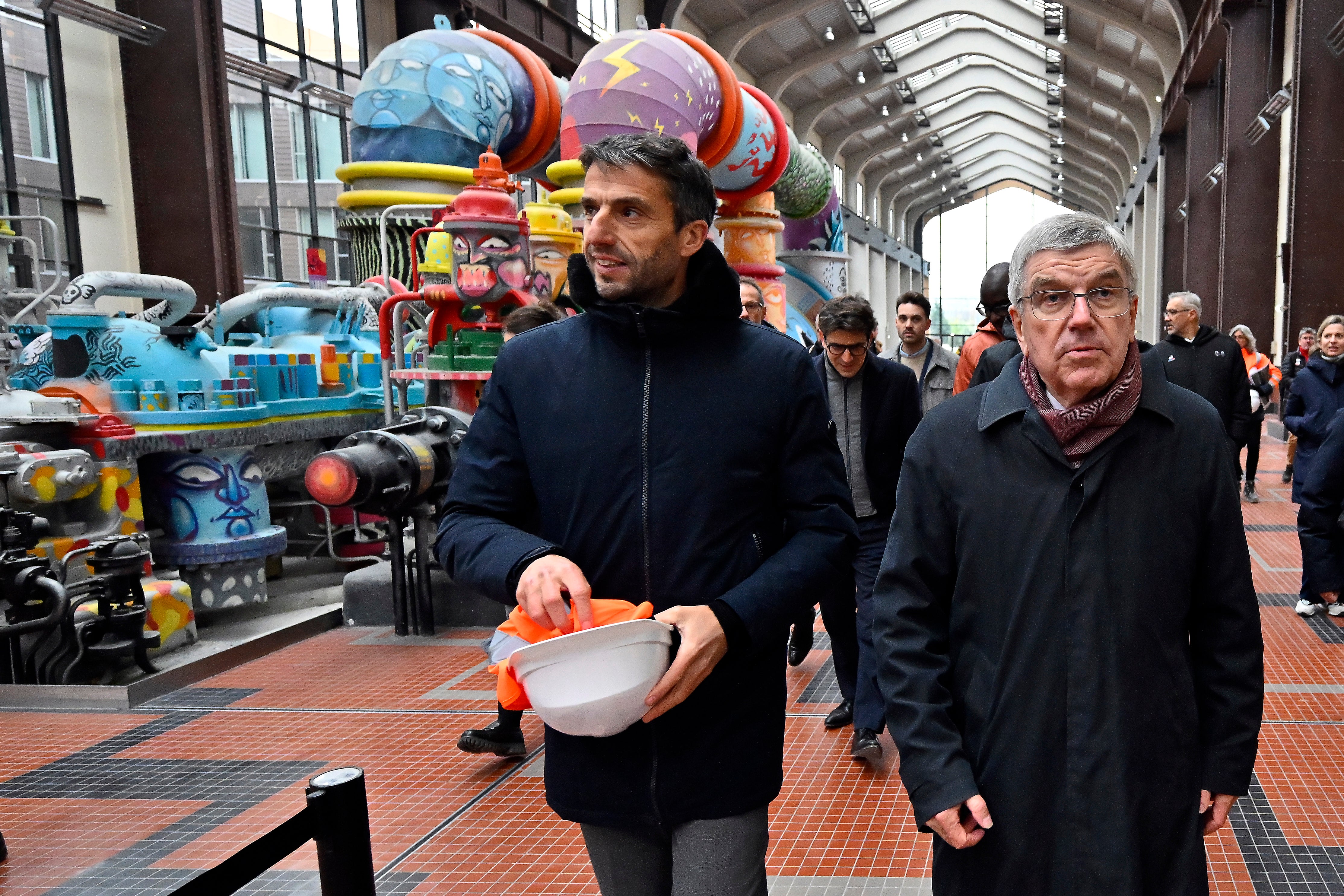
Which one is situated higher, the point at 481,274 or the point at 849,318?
the point at 481,274

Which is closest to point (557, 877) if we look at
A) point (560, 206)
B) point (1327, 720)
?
point (1327, 720)

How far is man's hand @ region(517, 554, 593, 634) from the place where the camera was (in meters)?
1.49

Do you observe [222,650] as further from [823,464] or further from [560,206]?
[823,464]

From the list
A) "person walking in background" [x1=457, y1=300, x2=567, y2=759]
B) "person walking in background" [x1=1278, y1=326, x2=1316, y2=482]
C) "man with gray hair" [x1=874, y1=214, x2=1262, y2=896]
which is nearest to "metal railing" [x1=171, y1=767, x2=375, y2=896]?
"man with gray hair" [x1=874, y1=214, x2=1262, y2=896]

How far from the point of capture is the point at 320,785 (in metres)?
1.55

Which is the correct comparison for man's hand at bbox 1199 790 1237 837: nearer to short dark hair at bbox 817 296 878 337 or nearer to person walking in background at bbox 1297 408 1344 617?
short dark hair at bbox 817 296 878 337

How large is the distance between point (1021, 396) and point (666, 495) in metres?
0.55

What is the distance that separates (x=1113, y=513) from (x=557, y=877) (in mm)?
2087

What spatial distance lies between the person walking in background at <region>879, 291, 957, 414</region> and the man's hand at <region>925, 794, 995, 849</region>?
3285 millimetres

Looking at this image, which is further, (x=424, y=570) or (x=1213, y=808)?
(x=424, y=570)

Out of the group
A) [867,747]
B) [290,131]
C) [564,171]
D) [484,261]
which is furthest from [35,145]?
[867,747]

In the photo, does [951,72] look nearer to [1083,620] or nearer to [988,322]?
[988,322]

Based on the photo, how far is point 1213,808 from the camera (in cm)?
163

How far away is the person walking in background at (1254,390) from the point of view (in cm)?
900
